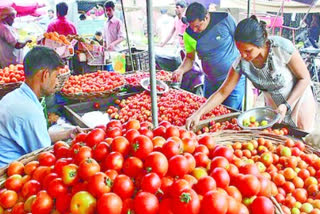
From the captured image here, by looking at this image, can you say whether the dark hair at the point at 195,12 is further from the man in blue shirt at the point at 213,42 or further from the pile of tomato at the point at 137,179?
the pile of tomato at the point at 137,179

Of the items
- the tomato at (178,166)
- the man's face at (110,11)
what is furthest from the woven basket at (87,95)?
the man's face at (110,11)

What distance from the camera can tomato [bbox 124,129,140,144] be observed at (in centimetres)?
163

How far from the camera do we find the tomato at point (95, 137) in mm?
1700

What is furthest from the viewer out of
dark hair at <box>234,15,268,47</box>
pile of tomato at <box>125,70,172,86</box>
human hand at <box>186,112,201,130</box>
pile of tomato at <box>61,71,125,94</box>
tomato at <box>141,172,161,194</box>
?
pile of tomato at <box>125,70,172,86</box>

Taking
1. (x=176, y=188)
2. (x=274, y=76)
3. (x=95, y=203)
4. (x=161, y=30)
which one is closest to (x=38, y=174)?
(x=95, y=203)

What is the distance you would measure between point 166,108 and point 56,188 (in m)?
2.63

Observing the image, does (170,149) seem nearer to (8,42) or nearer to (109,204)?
(109,204)

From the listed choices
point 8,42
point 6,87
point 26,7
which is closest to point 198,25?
point 6,87

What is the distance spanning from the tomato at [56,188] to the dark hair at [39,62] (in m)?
1.52

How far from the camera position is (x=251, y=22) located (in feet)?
8.90

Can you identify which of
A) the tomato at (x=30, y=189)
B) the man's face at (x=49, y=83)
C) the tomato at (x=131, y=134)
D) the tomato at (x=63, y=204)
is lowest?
the tomato at (x=30, y=189)

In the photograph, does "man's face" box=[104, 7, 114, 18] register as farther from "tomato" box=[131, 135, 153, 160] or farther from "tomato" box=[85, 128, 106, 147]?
"tomato" box=[131, 135, 153, 160]

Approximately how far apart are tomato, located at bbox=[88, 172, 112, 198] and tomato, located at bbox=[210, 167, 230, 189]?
0.44 metres

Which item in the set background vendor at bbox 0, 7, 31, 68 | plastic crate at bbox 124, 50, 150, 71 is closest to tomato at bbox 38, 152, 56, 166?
plastic crate at bbox 124, 50, 150, 71
